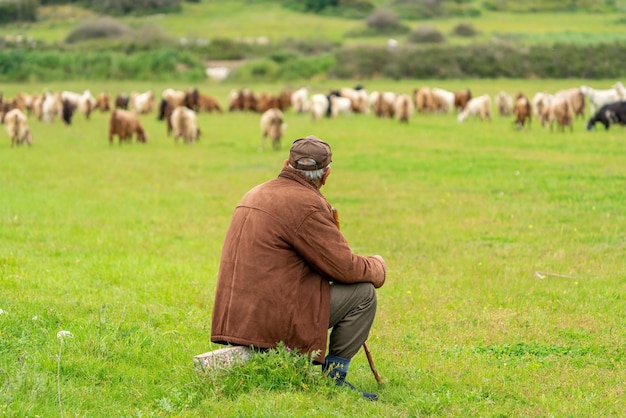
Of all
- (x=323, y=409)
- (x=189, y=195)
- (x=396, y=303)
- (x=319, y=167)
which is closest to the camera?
(x=323, y=409)

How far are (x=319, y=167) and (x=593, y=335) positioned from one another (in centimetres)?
297

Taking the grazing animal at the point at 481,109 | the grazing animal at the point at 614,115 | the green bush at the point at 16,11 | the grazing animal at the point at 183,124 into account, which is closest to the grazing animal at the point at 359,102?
the grazing animal at the point at 481,109

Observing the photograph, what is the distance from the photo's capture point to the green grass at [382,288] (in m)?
5.50

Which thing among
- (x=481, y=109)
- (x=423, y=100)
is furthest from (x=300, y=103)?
Answer: (x=481, y=109)

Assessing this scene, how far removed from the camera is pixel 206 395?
539 centimetres

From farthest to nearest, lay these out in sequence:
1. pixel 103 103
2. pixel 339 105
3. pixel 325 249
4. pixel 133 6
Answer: pixel 133 6 → pixel 103 103 → pixel 339 105 → pixel 325 249

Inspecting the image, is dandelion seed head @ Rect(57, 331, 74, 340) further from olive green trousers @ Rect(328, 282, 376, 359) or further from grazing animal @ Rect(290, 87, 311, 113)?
grazing animal @ Rect(290, 87, 311, 113)

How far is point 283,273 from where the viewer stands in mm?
5488

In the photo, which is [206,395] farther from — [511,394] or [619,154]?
[619,154]

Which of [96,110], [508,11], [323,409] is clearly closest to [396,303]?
[323,409]

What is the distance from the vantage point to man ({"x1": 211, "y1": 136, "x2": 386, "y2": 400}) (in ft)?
17.9

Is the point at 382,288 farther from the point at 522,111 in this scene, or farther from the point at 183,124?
the point at 522,111

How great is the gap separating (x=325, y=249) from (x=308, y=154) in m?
0.64

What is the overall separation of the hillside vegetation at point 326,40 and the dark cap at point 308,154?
170 ft
